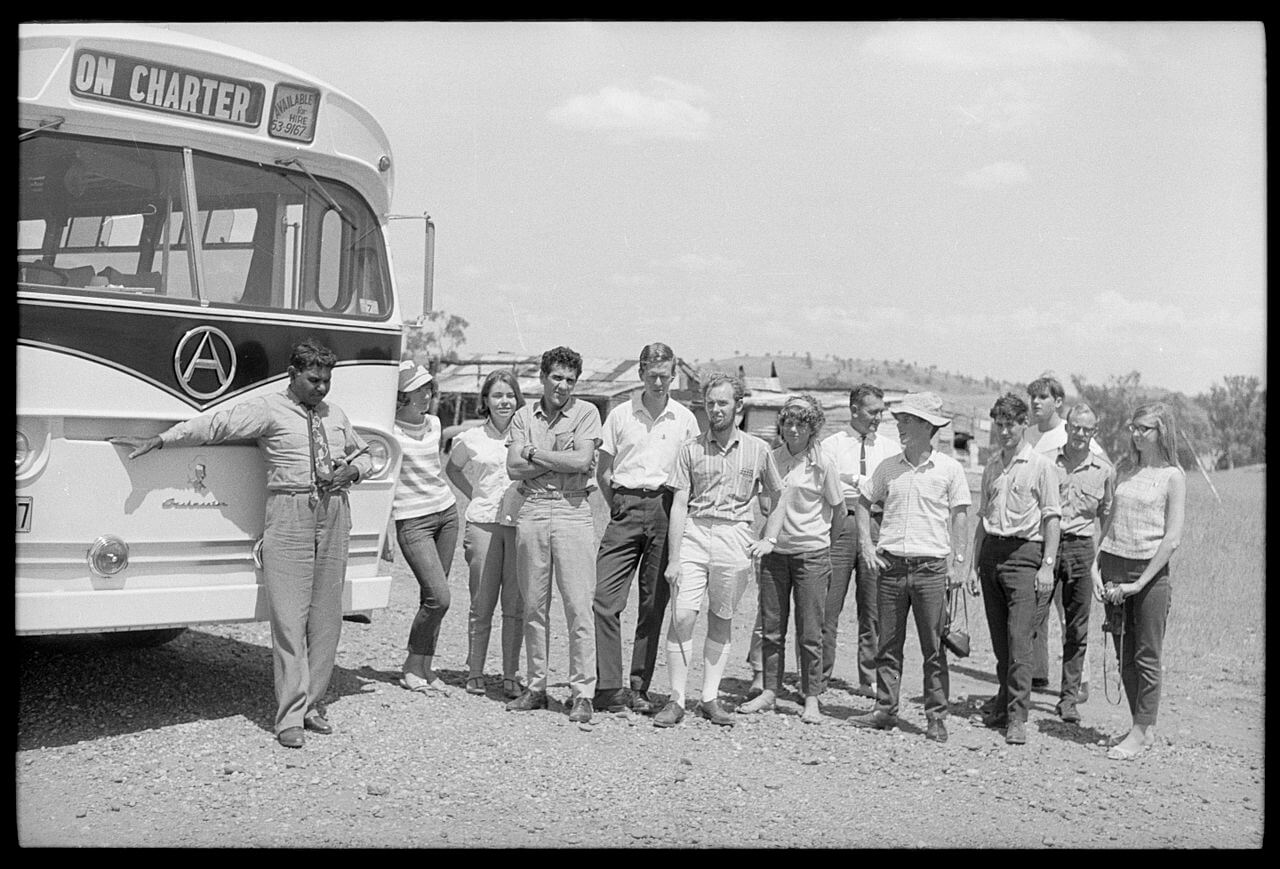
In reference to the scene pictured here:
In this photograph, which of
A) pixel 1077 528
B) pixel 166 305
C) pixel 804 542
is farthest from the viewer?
pixel 1077 528

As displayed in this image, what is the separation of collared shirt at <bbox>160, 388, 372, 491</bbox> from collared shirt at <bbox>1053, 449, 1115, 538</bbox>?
4.02 meters

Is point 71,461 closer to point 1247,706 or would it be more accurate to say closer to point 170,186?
point 170,186

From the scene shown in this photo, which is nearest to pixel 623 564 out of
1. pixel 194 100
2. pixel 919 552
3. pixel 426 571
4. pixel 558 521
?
pixel 558 521

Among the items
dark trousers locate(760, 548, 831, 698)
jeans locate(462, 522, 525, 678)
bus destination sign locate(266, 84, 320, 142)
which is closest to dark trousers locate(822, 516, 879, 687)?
dark trousers locate(760, 548, 831, 698)

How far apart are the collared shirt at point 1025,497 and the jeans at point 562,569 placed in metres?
2.20

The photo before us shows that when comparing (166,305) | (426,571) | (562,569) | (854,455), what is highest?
(166,305)

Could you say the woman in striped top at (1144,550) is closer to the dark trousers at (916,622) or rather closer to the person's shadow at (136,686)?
the dark trousers at (916,622)

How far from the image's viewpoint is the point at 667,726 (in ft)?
22.6

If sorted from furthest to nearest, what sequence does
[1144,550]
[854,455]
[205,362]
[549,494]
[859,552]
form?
1. [854,455]
2. [859,552]
3. [549,494]
4. [1144,550]
5. [205,362]

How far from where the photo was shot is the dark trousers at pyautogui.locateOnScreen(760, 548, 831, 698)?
7223 millimetres

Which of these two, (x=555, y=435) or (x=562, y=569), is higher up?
(x=555, y=435)

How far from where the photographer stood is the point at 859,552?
7.83m

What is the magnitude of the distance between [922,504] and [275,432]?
134 inches

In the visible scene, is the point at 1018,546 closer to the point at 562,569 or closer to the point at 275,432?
the point at 562,569
